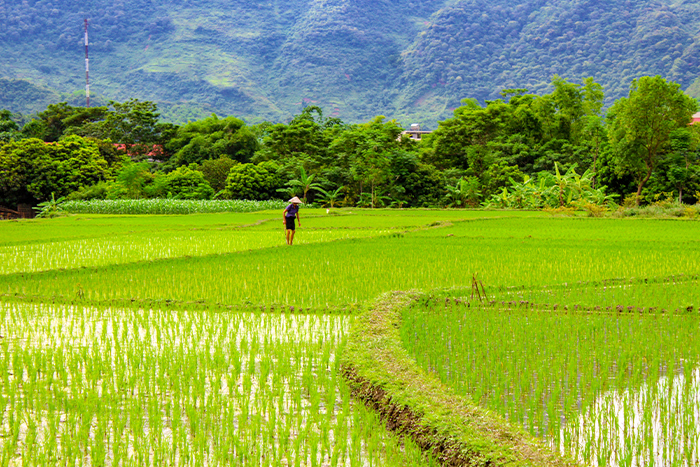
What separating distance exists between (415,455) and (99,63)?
300ft

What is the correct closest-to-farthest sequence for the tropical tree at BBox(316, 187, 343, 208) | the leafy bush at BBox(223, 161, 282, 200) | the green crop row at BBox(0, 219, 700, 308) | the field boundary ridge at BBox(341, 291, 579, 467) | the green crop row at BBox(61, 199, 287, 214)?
the field boundary ridge at BBox(341, 291, 579, 467) → the green crop row at BBox(0, 219, 700, 308) → the green crop row at BBox(61, 199, 287, 214) → the tropical tree at BBox(316, 187, 343, 208) → the leafy bush at BBox(223, 161, 282, 200)

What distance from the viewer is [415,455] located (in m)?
2.41

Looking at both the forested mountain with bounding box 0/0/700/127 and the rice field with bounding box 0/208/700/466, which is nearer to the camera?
the rice field with bounding box 0/208/700/466

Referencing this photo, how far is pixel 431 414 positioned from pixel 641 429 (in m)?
0.94

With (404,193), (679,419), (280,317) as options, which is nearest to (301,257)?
(280,317)

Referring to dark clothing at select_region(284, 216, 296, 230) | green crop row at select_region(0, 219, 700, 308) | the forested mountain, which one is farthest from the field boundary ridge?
the forested mountain

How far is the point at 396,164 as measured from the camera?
27.0 meters

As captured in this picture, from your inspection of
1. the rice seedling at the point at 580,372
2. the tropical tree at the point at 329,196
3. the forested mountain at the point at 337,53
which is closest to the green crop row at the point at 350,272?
the rice seedling at the point at 580,372

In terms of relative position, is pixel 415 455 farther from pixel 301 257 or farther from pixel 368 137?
pixel 368 137

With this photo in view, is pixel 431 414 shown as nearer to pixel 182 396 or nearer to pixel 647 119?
Answer: pixel 182 396

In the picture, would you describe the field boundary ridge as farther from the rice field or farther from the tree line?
the tree line

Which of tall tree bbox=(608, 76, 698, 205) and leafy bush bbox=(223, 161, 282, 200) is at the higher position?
tall tree bbox=(608, 76, 698, 205)

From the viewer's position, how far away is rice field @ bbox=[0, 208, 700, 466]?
2.56 metres

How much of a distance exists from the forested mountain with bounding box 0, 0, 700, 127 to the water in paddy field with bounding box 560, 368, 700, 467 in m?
62.2
